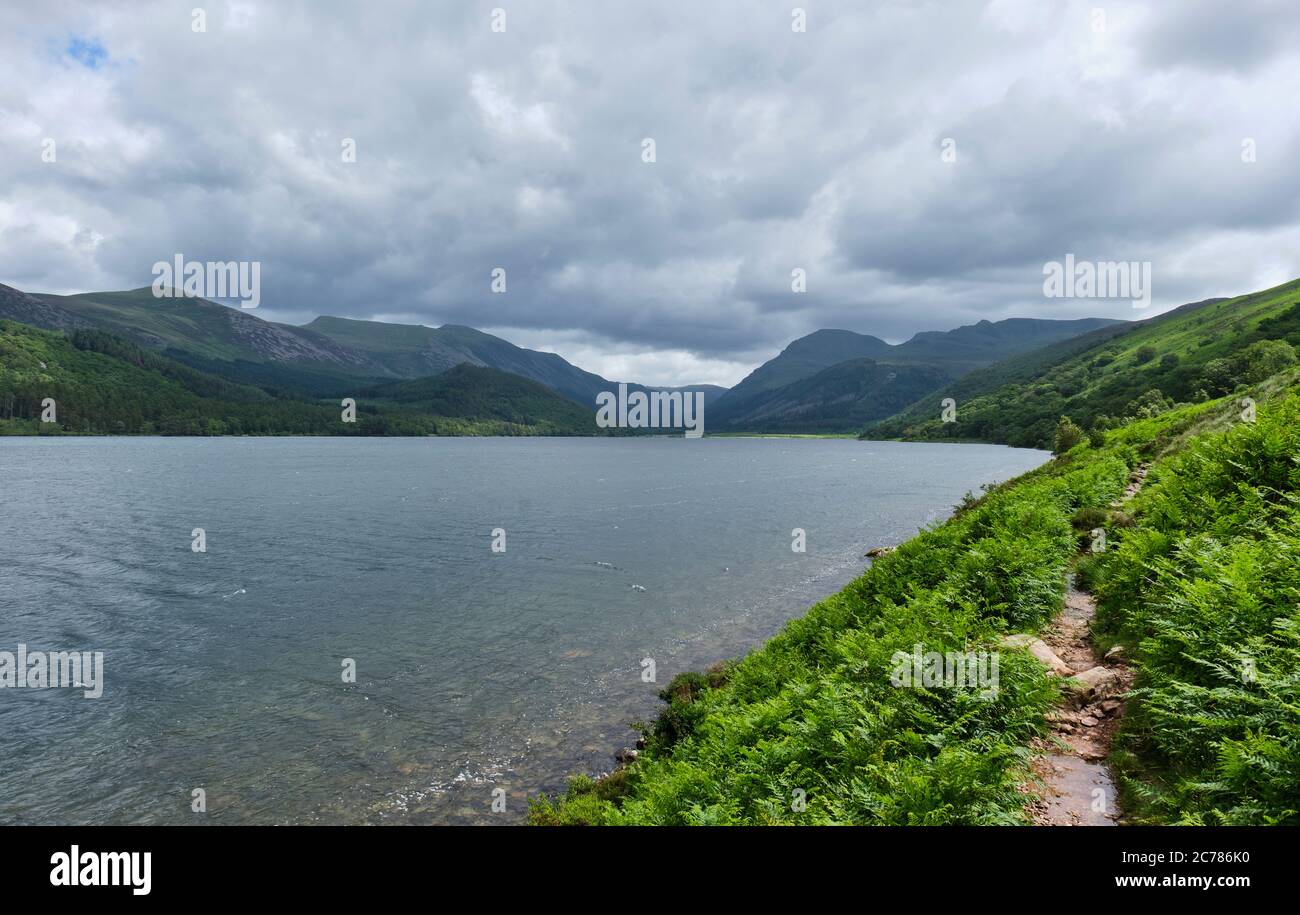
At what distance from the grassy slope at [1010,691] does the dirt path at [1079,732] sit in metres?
0.41

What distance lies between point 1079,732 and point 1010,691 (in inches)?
48.1

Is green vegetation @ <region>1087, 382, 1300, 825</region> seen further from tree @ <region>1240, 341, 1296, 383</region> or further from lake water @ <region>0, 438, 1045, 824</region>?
tree @ <region>1240, 341, 1296, 383</region>

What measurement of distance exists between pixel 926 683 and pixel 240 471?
138 metres

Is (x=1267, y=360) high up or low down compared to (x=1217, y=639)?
up

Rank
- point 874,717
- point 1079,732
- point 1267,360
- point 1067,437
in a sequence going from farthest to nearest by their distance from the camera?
point 1267,360
point 1067,437
point 874,717
point 1079,732

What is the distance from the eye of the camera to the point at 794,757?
41.4 ft

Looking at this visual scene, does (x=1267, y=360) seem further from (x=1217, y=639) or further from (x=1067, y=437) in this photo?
(x=1217, y=639)

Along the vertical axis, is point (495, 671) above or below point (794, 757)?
below

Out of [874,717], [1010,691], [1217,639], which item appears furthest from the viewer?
[874,717]

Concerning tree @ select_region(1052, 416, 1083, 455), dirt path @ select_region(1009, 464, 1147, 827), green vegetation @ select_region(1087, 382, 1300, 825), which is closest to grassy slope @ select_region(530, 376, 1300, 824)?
green vegetation @ select_region(1087, 382, 1300, 825)

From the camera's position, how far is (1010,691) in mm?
12094

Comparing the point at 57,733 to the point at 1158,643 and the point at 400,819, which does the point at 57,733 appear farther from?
the point at 1158,643

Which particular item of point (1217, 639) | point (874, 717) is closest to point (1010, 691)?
point (874, 717)
